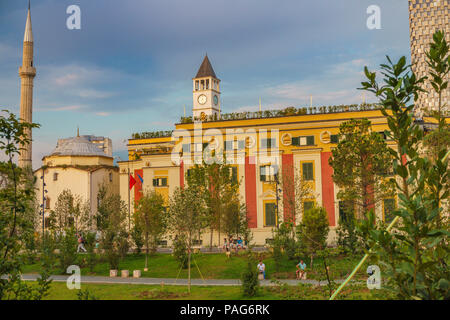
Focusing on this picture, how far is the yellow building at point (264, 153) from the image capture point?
42.4 metres

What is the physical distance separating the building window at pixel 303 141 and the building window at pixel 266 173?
3.54 m

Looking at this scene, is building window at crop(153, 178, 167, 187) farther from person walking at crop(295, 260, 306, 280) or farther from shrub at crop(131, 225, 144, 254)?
person walking at crop(295, 260, 306, 280)

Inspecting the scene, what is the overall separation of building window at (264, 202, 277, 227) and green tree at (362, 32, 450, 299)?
4041 centimetres

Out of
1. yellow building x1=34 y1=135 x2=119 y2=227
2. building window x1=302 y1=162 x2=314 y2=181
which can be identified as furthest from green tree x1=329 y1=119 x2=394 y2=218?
yellow building x1=34 y1=135 x2=119 y2=227

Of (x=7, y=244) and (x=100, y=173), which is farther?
(x=100, y=173)

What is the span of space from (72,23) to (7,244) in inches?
128

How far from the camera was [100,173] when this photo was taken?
5644cm

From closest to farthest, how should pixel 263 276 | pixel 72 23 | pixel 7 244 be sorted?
1. pixel 7 244
2. pixel 72 23
3. pixel 263 276

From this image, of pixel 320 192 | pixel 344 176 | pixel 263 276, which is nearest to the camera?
pixel 263 276

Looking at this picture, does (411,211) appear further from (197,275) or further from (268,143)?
(268,143)

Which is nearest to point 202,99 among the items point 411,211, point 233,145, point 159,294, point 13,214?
point 233,145

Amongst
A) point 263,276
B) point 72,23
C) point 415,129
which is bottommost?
point 263,276
